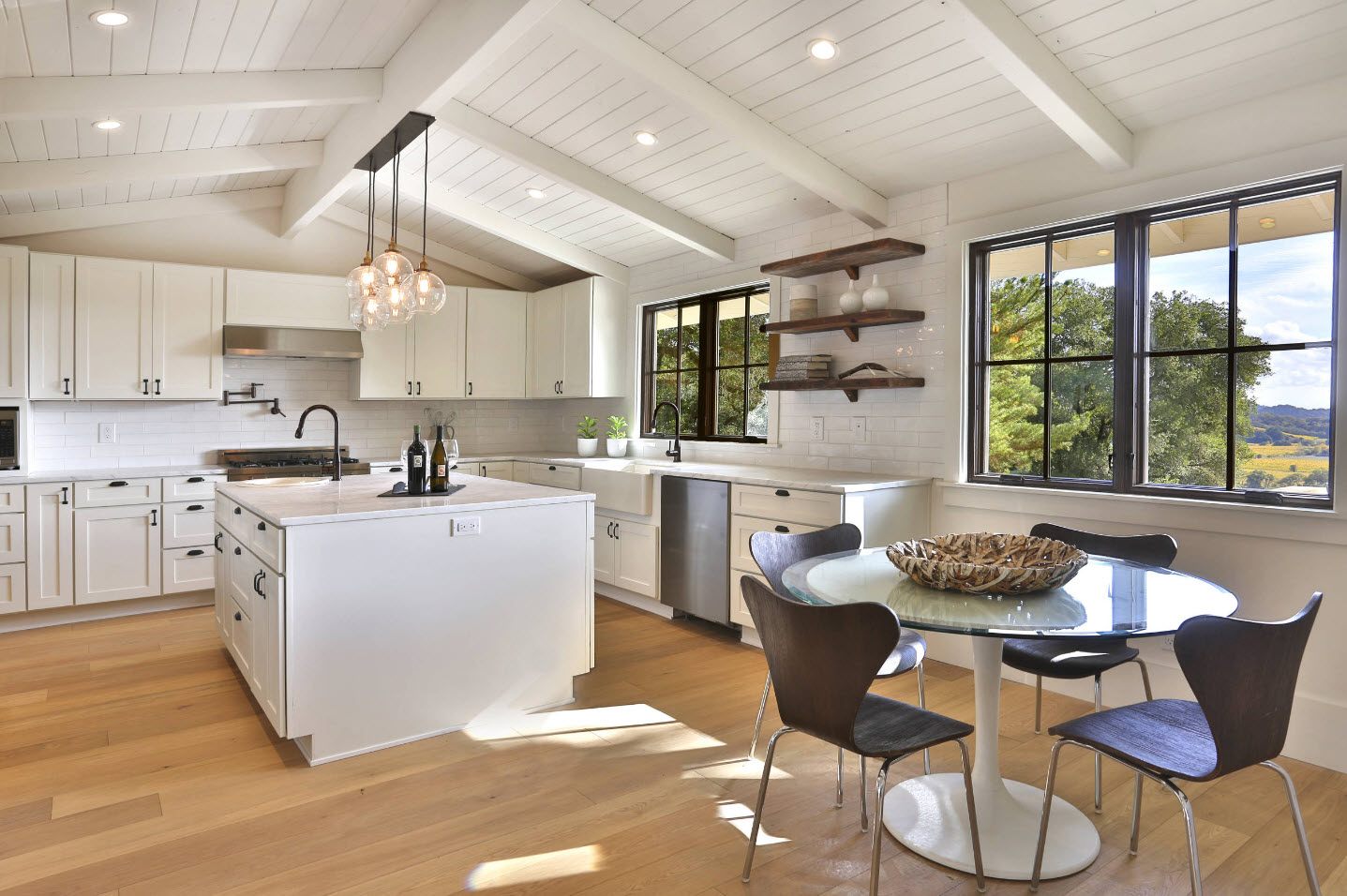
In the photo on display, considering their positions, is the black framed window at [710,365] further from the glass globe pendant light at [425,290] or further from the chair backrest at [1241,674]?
the chair backrest at [1241,674]

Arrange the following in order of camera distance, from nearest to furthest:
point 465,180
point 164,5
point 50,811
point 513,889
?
1. point 513,889
2. point 50,811
3. point 164,5
4. point 465,180

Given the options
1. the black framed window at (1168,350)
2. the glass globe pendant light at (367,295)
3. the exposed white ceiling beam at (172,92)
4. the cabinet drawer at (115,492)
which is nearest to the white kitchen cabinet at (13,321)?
the cabinet drawer at (115,492)

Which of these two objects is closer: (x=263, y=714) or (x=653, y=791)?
(x=653, y=791)

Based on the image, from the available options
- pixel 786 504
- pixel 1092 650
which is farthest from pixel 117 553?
pixel 1092 650

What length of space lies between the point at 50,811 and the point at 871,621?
100 inches

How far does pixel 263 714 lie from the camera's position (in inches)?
130

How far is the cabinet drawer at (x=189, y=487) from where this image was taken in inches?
196

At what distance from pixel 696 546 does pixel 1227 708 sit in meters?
3.02

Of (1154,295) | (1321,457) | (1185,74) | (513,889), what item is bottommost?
(513,889)

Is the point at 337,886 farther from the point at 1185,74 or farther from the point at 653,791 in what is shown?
the point at 1185,74

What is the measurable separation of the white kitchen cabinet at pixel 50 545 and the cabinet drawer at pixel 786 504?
12.5ft

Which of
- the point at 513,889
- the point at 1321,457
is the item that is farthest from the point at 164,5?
the point at 1321,457

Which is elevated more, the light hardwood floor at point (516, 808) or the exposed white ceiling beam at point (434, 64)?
the exposed white ceiling beam at point (434, 64)

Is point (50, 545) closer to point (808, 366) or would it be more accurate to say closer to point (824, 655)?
point (808, 366)
